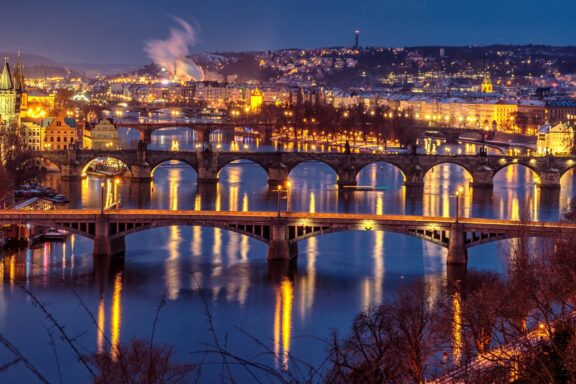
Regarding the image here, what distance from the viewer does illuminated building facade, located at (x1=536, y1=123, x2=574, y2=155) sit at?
128 feet

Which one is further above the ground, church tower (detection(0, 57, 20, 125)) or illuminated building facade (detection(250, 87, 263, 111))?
illuminated building facade (detection(250, 87, 263, 111))

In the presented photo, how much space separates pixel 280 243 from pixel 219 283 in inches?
85.4

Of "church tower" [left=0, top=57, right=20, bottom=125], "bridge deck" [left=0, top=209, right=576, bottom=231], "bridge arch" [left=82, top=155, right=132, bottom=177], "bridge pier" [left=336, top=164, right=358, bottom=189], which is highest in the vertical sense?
"church tower" [left=0, top=57, right=20, bottom=125]

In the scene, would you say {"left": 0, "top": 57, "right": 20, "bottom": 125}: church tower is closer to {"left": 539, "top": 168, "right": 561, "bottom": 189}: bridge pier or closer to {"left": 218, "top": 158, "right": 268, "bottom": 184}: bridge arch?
{"left": 218, "top": 158, "right": 268, "bottom": 184}: bridge arch

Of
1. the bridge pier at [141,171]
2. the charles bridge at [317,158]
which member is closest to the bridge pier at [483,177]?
the charles bridge at [317,158]

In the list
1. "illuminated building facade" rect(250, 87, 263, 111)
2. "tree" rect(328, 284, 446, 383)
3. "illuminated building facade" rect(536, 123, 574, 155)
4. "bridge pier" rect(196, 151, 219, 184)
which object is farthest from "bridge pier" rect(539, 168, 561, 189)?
"illuminated building facade" rect(250, 87, 263, 111)

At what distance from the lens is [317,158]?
103 feet

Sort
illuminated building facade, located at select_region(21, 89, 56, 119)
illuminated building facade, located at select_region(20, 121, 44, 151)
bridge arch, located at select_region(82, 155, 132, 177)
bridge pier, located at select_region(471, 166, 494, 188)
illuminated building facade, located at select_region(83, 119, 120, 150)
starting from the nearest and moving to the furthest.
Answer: bridge pier, located at select_region(471, 166, 494, 188)
bridge arch, located at select_region(82, 155, 132, 177)
illuminated building facade, located at select_region(20, 121, 44, 151)
illuminated building facade, located at select_region(83, 119, 120, 150)
illuminated building facade, located at select_region(21, 89, 56, 119)

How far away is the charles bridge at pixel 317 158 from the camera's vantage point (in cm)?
3012

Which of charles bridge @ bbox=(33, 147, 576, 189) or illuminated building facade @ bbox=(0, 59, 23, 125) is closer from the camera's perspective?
charles bridge @ bbox=(33, 147, 576, 189)

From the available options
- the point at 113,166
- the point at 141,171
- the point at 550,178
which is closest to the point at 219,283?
the point at 141,171

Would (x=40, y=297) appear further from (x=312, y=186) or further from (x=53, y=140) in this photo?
(x=53, y=140)

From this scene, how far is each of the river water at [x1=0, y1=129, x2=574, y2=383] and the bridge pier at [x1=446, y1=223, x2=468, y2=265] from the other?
0.63 ft

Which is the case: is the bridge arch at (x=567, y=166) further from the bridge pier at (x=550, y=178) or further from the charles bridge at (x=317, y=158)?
the bridge pier at (x=550, y=178)
